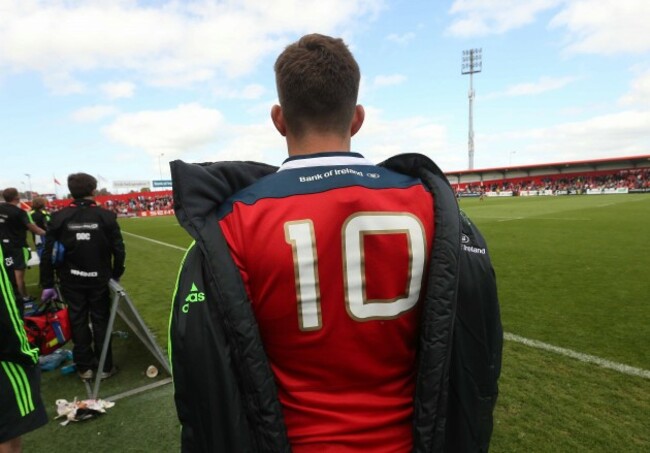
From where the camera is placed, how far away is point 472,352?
130cm

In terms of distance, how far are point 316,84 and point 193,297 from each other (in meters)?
0.76

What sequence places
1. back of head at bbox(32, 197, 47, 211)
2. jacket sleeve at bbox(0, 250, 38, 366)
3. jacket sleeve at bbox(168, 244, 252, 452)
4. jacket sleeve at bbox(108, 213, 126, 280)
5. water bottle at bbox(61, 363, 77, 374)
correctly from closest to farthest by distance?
jacket sleeve at bbox(168, 244, 252, 452)
jacket sleeve at bbox(0, 250, 38, 366)
jacket sleeve at bbox(108, 213, 126, 280)
water bottle at bbox(61, 363, 77, 374)
back of head at bbox(32, 197, 47, 211)

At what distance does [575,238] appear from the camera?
12.5 meters

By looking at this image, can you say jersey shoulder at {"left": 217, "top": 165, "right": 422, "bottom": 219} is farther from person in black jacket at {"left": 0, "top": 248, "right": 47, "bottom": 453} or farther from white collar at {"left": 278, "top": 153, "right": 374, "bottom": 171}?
person in black jacket at {"left": 0, "top": 248, "right": 47, "bottom": 453}

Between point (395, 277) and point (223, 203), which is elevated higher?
point (223, 203)

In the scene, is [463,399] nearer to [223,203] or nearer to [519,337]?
[223,203]

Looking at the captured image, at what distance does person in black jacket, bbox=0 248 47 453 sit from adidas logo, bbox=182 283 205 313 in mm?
1545

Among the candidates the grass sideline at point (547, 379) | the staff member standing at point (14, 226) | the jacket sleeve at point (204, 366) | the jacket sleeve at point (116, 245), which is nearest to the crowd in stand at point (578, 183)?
the grass sideline at point (547, 379)

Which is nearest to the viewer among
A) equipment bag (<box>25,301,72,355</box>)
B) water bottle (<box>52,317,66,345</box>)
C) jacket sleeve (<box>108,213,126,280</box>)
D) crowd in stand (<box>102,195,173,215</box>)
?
equipment bag (<box>25,301,72,355</box>)

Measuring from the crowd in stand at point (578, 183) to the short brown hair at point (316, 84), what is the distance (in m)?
58.1

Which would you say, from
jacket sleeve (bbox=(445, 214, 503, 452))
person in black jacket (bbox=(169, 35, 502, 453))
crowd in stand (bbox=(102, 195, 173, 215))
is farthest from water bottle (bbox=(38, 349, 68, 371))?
crowd in stand (bbox=(102, 195, 173, 215))

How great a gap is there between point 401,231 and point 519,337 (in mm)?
4377

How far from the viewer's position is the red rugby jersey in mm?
1159

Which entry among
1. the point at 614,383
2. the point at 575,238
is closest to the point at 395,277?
the point at 614,383
